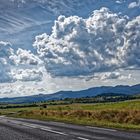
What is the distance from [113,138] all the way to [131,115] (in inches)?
691

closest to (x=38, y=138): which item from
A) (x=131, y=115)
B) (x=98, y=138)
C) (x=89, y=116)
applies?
(x=98, y=138)

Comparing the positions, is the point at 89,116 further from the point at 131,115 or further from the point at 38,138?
the point at 38,138

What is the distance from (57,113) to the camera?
2365 inches

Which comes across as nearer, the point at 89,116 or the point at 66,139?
the point at 66,139

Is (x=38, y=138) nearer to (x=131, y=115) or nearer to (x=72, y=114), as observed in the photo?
(x=131, y=115)

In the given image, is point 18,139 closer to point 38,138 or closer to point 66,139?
point 38,138

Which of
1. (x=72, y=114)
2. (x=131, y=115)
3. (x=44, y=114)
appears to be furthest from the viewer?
(x=44, y=114)

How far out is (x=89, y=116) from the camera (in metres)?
47.1

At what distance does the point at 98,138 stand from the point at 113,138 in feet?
2.44

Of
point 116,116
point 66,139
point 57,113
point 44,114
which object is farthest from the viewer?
point 44,114

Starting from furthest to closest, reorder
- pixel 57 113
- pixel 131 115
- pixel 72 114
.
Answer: pixel 57 113 < pixel 72 114 < pixel 131 115

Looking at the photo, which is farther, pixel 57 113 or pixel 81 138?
pixel 57 113

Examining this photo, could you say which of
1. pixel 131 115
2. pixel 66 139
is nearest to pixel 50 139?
pixel 66 139

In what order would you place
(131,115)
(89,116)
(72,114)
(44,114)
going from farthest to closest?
1. (44,114)
2. (72,114)
3. (89,116)
4. (131,115)
